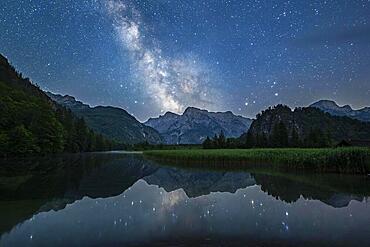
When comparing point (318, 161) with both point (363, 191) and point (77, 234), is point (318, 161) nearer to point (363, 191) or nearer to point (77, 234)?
point (363, 191)

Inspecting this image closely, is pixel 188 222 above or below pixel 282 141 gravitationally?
below

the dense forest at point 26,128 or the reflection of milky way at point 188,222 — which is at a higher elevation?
the dense forest at point 26,128

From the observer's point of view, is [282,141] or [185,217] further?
[282,141]

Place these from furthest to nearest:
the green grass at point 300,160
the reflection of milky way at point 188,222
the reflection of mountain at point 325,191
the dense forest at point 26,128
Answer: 1. the dense forest at point 26,128
2. the green grass at point 300,160
3. the reflection of mountain at point 325,191
4. the reflection of milky way at point 188,222

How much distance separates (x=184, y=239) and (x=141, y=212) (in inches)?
207

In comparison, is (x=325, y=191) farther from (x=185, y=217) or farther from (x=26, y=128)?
(x=26, y=128)

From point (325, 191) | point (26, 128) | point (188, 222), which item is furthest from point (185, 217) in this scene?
point (26, 128)

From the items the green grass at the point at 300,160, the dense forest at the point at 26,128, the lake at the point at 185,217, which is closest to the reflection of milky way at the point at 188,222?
the lake at the point at 185,217

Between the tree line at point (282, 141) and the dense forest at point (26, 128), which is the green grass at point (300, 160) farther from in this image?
the tree line at point (282, 141)

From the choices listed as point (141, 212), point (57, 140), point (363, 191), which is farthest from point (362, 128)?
point (141, 212)

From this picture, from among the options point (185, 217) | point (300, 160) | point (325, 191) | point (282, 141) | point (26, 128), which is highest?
point (26, 128)

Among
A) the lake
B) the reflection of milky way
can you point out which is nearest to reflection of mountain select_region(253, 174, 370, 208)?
the lake

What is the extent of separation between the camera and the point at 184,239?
398 inches

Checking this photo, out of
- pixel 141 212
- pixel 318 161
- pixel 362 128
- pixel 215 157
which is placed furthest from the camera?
pixel 362 128
